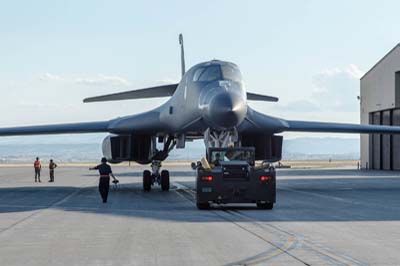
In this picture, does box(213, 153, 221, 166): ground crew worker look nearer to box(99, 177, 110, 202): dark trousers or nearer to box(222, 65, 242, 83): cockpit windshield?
box(99, 177, 110, 202): dark trousers

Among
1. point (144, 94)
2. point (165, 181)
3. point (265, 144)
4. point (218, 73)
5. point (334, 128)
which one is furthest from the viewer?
point (144, 94)

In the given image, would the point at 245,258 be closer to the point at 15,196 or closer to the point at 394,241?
the point at 394,241

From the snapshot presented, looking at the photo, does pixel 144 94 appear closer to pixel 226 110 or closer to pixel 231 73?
pixel 231 73

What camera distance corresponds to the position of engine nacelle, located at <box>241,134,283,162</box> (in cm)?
2975

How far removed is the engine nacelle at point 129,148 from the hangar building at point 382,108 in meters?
32.3

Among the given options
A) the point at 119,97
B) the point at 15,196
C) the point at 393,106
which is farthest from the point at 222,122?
the point at 393,106

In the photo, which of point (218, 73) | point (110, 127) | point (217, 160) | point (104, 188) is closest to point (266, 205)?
point (217, 160)

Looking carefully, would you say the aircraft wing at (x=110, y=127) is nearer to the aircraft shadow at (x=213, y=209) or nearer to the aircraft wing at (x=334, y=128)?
the aircraft shadow at (x=213, y=209)

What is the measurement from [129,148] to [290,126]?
6.40m

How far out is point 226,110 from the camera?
2392 centimetres

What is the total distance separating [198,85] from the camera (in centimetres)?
2644

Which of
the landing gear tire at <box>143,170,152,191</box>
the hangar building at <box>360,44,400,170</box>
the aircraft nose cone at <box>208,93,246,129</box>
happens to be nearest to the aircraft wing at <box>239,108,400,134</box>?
the aircraft nose cone at <box>208,93,246,129</box>

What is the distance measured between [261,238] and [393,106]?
48578 mm

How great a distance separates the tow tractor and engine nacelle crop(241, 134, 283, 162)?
31.4 ft
